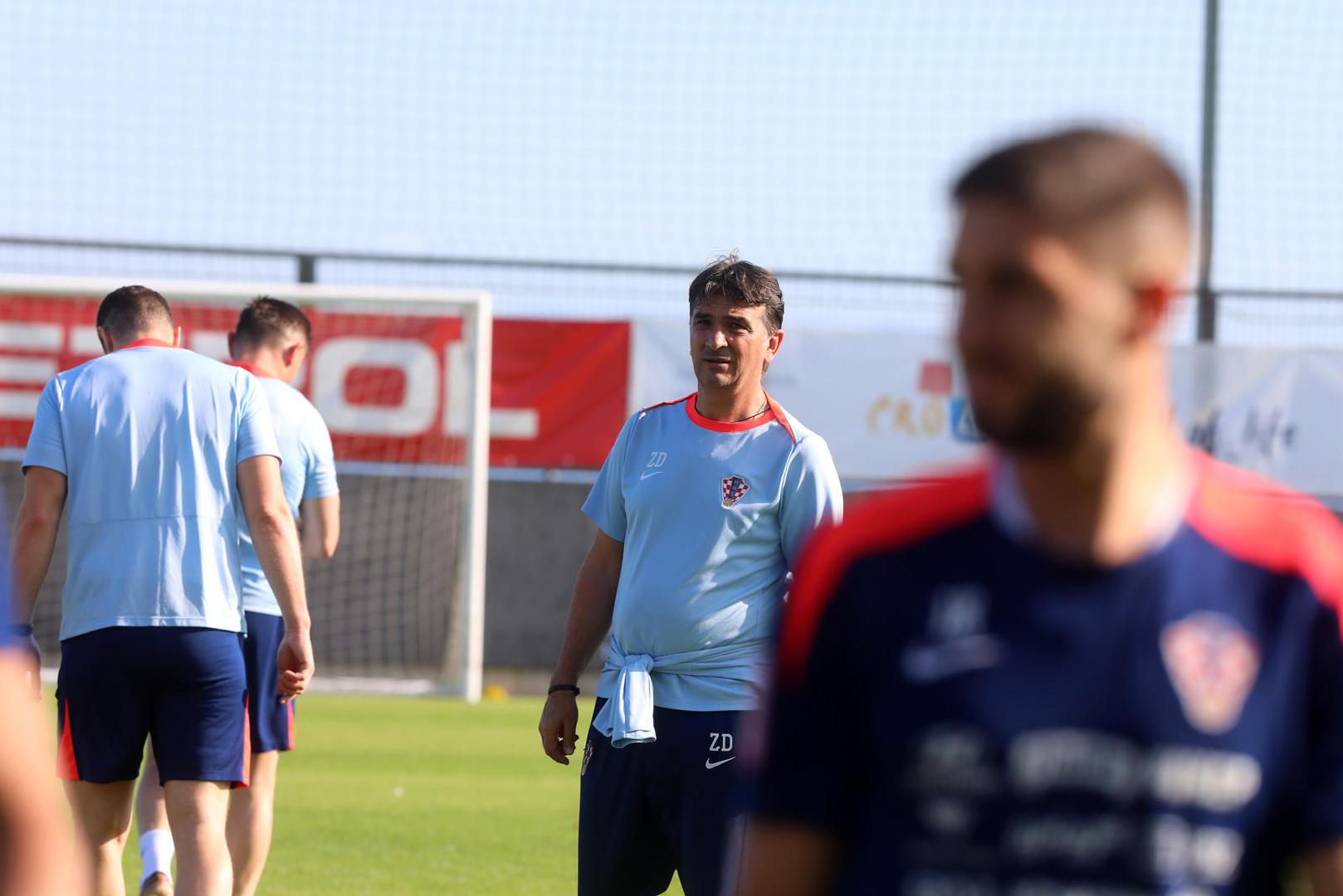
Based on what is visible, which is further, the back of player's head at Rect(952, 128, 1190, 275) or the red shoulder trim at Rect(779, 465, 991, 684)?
the red shoulder trim at Rect(779, 465, 991, 684)

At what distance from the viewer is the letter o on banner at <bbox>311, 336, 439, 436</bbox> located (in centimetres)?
1639

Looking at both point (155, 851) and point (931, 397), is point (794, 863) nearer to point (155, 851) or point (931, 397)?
point (155, 851)

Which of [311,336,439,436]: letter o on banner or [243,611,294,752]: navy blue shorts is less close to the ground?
[311,336,439,436]: letter o on banner

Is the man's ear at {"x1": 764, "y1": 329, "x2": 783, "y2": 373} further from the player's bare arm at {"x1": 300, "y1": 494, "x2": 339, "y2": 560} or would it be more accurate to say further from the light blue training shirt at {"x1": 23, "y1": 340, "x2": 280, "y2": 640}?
the player's bare arm at {"x1": 300, "y1": 494, "x2": 339, "y2": 560}

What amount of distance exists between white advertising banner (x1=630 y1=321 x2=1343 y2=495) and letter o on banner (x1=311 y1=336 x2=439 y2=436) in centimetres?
→ 188

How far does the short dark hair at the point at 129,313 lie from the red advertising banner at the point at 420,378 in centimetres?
1042

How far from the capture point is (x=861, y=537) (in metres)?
1.87

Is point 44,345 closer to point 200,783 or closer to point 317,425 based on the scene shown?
point 317,425

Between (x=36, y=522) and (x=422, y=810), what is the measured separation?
14.9 ft

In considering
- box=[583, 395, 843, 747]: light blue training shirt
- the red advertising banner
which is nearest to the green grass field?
box=[583, 395, 843, 747]: light blue training shirt

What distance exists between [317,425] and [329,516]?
0.37 meters

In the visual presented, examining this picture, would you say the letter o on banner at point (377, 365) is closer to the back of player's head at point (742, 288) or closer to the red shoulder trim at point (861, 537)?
the back of player's head at point (742, 288)

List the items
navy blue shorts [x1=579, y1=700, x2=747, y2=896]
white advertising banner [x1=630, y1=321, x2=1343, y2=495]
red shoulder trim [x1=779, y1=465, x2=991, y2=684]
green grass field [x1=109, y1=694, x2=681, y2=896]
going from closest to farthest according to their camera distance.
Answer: red shoulder trim [x1=779, y1=465, x2=991, y2=684]
navy blue shorts [x1=579, y1=700, x2=747, y2=896]
green grass field [x1=109, y1=694, x2=681, y2=896]
white advertising banner [x1=630, y1=321, x2=1343, y2=495]

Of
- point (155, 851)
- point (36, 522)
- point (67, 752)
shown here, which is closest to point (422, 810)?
point (155, 851)
